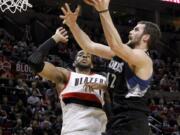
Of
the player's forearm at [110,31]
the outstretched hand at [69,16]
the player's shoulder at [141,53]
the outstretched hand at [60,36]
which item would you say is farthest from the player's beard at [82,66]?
the player's forearm at [110,31]

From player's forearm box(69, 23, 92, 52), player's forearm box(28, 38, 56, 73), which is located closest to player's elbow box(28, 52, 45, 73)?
player's forearm box(28, 38, 56, 73)

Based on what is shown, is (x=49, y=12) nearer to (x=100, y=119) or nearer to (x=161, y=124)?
(x=161, y=124)

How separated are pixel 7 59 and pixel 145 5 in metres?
8.70

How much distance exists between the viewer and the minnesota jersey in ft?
14.9

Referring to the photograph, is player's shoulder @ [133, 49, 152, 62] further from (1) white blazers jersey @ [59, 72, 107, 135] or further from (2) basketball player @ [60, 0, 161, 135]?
(1) white blazers jersey @ [59, 72, 107, 135]

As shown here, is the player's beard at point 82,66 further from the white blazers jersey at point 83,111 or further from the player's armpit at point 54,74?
the white blazers jersey at point 83,111

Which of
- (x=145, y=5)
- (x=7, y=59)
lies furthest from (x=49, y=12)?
(x=7, y=59)

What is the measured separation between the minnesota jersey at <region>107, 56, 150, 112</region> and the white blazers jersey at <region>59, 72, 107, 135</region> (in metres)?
1.01

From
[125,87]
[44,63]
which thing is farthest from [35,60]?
[125,87]

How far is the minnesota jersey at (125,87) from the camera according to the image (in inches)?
179

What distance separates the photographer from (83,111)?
569 centimetres

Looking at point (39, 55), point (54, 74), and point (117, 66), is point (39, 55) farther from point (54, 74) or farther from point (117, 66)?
point (117, 66)

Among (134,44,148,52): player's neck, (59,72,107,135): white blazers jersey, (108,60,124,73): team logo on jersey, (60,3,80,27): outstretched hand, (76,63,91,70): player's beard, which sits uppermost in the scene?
(60,3,80,27): outstretched hand

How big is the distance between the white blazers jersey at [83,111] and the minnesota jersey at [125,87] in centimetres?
101
